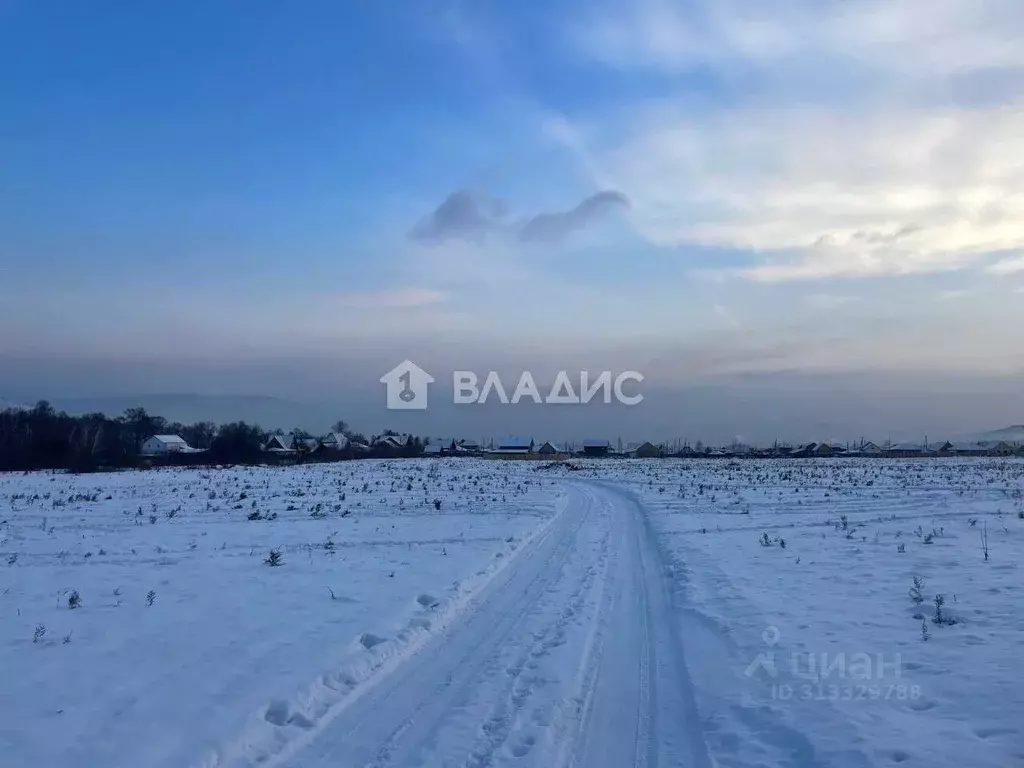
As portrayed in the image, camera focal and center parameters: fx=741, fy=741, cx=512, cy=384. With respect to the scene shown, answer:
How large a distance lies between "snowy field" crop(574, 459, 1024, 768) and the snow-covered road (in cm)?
39

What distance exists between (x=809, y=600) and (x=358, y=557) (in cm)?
845

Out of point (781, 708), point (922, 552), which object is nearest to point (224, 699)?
point (781, 708)

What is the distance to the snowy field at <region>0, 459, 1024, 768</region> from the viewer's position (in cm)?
545

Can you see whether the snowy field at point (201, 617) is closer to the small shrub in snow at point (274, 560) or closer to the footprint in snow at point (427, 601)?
the footprint in snow at point (427, 601)

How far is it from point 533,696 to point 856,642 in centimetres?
401

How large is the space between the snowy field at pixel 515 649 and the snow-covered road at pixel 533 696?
0.09 ft

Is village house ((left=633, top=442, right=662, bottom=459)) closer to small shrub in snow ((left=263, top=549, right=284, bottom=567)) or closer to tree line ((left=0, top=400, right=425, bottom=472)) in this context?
tree line ((left=0, top=400, right=425, bottom=472))

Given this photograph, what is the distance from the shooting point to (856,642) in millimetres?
8102

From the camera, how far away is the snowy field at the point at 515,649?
214 inches

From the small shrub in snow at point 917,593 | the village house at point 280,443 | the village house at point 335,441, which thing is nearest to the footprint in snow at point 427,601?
the small shrub in snow at point 917,593

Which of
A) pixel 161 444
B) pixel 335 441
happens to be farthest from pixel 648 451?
pixel 161 444

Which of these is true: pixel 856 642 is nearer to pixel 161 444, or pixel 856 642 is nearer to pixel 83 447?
pixel 83 447

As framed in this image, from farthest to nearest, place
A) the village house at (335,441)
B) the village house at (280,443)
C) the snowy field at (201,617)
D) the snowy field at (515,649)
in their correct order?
the village house at (280,443) → the village house at (335,441) → the snowy field at (201,617) → the snowy field at (515,649)

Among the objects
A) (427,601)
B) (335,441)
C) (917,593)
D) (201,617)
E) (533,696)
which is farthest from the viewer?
(335,441)
